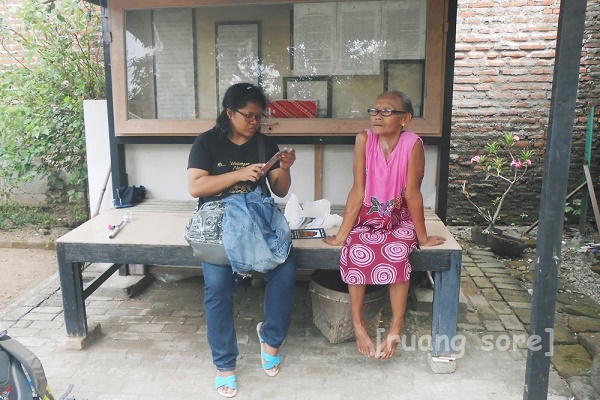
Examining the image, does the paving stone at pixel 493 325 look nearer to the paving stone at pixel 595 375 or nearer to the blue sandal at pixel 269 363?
the paving stone at pixel 595 375

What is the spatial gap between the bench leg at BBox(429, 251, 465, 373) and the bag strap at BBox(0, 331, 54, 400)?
203 cm

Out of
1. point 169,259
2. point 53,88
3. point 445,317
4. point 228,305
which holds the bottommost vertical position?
point 445,317

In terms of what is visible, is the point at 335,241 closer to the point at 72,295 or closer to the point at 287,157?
the point at 287,157

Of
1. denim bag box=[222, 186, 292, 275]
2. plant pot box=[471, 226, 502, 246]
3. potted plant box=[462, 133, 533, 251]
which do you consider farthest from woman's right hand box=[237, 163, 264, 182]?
potted plant box=[462, 133, 533, 251]

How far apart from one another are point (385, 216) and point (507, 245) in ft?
9.18

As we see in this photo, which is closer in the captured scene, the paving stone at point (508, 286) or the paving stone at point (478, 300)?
the paving stone at point (478, 300)

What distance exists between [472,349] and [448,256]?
73 cm

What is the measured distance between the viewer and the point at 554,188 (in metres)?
2.25

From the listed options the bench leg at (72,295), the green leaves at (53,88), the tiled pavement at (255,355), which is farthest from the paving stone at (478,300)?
the green leaves at (53,88)

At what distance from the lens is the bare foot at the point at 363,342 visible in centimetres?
289

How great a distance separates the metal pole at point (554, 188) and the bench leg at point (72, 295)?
2565mm

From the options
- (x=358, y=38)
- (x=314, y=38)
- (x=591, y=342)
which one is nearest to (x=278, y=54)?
(x=314, y=38)

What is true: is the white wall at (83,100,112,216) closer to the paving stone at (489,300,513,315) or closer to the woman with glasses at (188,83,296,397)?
the woman with glasses at (188,83,296,397)

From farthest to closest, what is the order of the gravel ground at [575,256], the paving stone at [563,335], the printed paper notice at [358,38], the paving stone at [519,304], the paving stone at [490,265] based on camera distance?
the paving stone at [490,265], the gravel ground at [575,256], the paving stone at [519,304], the printed paper notice at [358,38], the paving stone at [563,335]
